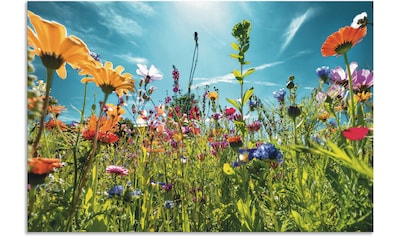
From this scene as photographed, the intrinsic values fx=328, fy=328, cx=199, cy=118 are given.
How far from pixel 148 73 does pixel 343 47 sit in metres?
0.71

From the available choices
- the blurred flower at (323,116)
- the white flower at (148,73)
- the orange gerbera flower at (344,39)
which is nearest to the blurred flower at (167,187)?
the white flower at (148,73)

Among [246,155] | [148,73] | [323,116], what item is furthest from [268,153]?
[148,73]

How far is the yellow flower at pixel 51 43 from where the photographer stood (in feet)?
2.54

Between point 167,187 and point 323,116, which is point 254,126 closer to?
point 323,116

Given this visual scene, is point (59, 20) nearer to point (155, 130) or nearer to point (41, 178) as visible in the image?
point (155, 130)

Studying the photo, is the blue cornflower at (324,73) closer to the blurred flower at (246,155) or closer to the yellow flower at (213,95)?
the blurred flower at (246,155)

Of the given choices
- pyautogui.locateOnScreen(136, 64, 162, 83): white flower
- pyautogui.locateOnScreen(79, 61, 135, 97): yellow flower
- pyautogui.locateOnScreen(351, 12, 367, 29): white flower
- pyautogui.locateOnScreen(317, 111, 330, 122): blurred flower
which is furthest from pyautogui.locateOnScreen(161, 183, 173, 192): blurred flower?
pyautogui.locateOnScreen(351, 12, 367, 29): white flower

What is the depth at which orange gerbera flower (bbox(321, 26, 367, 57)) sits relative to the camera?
105 cm

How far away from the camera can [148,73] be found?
4.21 ft

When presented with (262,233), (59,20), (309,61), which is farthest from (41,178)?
(309,61)

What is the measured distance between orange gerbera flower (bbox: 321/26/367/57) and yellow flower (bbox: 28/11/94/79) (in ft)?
2.56

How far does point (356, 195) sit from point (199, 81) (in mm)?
701
